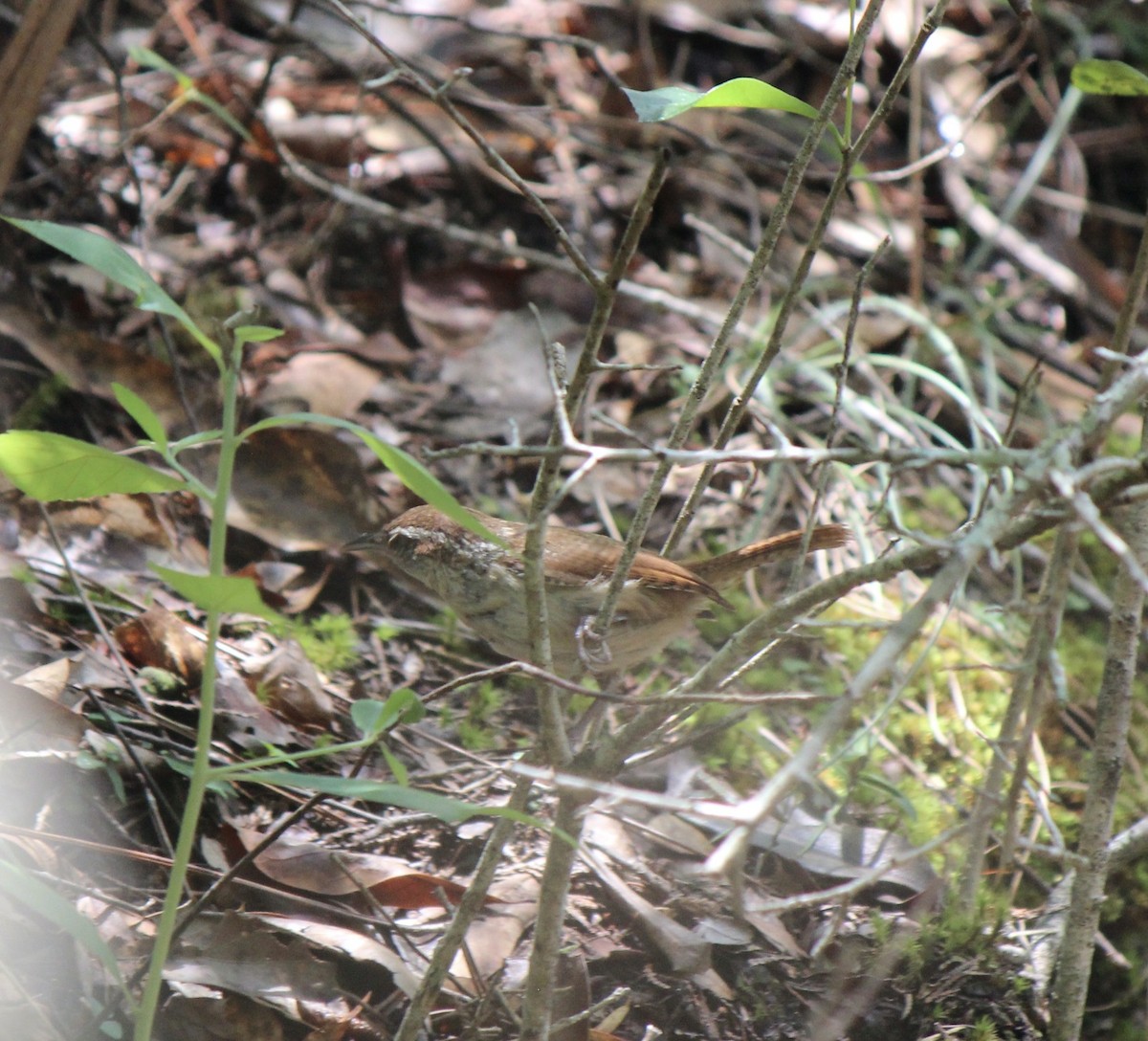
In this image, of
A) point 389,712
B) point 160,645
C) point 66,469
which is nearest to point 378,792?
point 389,712

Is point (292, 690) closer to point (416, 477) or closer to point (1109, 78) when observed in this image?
point (416, 477)

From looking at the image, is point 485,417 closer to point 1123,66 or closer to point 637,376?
point 637,376

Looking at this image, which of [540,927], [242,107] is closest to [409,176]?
[242,107]

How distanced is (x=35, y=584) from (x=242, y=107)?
268cm

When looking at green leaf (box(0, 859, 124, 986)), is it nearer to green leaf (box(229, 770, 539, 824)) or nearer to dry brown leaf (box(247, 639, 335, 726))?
green leaf (box(229, 770, 539, 824))

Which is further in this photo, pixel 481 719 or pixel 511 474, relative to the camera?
pixel 511 474

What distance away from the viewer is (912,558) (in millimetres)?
1593

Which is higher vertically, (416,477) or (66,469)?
(416,477)

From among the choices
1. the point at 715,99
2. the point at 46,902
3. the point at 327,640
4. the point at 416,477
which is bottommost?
the point at 327,640

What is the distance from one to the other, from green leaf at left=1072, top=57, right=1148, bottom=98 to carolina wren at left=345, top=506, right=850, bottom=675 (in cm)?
121

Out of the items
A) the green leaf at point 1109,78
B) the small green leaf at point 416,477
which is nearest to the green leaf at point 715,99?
the small green leaf at point 416,477

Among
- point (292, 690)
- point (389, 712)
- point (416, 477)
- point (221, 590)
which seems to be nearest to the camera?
point (221, 590)

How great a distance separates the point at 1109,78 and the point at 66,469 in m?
1.80

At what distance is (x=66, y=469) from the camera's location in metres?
1.46
